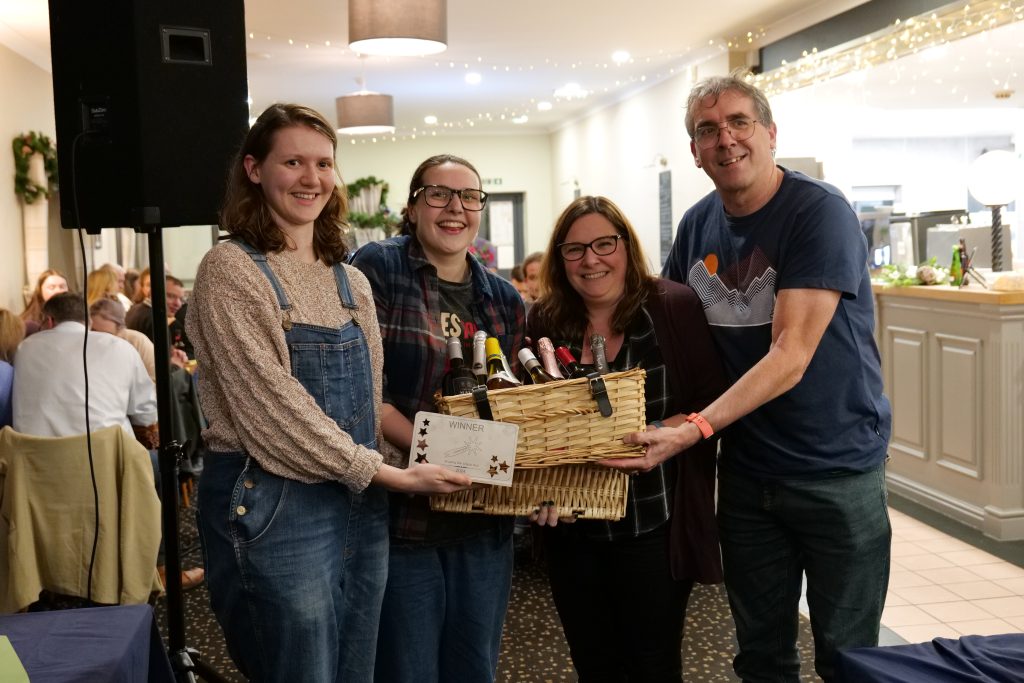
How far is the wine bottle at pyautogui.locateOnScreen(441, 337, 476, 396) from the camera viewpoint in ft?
6.39

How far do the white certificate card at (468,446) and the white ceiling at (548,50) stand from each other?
18.7 feet

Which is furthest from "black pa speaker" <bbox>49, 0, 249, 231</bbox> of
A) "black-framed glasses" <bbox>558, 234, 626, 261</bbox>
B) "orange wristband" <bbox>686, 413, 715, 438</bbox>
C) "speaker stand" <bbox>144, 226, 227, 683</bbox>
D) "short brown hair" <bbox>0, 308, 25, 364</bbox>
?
"short brown hair" <bbox>0, 308, 25, 364</bbox>

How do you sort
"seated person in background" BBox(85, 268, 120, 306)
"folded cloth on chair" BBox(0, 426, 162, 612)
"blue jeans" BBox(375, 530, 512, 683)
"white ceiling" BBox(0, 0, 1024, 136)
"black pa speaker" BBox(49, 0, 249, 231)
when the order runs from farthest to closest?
"white ceiling" BBox(0, 0, 1024, 136), "seated person in background" BBox(85, 268, 120, 306), "folded cloth on chair" BBox(0, 426, 162, 612), "black pa speaker" BBox(49, 0, 249, 231), "blue jeans" BBox(375, 530, 512, 683)

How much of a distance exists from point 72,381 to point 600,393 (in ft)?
8.06

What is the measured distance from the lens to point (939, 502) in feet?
16.6

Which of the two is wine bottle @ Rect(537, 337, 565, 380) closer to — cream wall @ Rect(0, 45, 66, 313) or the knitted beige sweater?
the knitted beige sweater

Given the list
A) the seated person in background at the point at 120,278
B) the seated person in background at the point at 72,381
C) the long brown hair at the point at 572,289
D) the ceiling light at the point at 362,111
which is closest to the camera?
the long brown hair at the point at 572,289

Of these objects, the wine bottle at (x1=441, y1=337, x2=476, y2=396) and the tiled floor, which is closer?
the wine bottle at (x1=441, y1=337, x2=476, y2=396)

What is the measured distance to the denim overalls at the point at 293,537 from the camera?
1714mm

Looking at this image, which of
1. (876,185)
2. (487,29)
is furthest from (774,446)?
(876,185)

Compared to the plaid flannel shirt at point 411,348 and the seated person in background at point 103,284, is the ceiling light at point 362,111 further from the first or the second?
the plaid flannel shirt at point 411,348

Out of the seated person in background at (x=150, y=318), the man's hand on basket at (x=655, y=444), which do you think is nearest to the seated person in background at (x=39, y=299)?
the seated person in background at (x=150, y=318)

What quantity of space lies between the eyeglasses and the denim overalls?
0.85m

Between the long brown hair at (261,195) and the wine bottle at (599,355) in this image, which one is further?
the wine bottle at (599,355)
